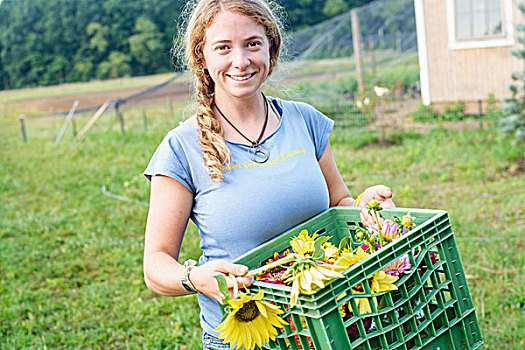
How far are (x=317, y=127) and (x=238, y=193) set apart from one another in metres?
0.46

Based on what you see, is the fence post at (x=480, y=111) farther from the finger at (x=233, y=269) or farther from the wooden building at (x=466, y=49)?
the finger at (x=233, y=269)

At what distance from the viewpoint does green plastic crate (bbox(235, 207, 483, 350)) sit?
3.88ft

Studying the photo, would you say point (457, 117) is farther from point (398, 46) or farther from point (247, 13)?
point (247, 13)

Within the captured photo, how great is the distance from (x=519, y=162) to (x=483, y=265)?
308 centimetres

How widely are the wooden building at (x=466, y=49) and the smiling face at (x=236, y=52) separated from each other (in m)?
8.05

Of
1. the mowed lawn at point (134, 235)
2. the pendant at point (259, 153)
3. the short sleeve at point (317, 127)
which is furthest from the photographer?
the mowed lawn at point (134, 235)

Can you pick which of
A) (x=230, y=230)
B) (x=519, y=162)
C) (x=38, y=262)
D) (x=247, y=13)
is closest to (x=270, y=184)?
(x=230, y=230)

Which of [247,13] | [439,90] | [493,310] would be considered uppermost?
[247,13]

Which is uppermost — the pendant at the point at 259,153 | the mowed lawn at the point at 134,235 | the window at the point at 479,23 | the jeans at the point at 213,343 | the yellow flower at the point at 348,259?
the window at the point at 479,23

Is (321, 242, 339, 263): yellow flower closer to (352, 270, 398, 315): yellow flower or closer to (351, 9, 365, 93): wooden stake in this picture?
(352, 270, 398, 315): yellow flower

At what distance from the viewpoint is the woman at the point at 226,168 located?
1.74 metres

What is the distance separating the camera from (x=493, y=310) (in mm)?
3391

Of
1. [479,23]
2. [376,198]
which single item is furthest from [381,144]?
[376,198]

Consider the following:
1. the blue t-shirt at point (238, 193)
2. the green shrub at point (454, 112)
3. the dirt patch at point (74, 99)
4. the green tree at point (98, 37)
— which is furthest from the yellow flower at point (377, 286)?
the green tree at point (98, 37)
